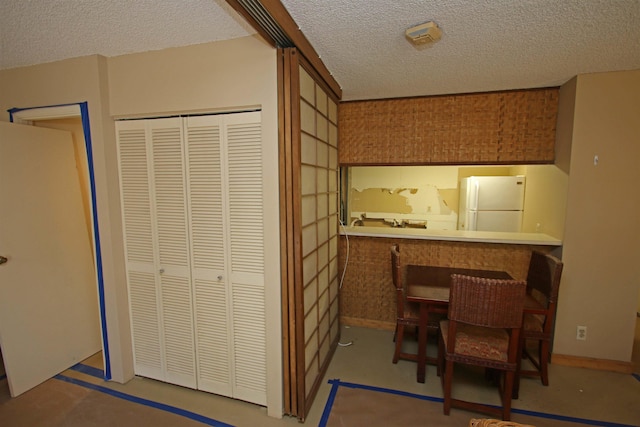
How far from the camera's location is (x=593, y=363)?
7.47 feet

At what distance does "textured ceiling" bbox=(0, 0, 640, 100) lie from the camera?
1.33 metres

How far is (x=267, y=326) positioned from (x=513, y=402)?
5.80 feet

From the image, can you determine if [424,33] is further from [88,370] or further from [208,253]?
[88,370]

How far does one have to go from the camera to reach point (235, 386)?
192cm

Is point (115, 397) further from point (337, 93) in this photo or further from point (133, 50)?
point (337, 93)

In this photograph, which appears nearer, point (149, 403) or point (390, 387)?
point (149, 403)

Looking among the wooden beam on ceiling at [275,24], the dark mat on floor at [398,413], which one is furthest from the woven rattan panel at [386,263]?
the wooden beam on ceiling at [275,24]

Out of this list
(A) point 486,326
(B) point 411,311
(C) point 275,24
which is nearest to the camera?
(C) point 275,24

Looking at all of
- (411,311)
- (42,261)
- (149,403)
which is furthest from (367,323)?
(42,261)

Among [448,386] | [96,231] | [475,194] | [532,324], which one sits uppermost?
[475,194]

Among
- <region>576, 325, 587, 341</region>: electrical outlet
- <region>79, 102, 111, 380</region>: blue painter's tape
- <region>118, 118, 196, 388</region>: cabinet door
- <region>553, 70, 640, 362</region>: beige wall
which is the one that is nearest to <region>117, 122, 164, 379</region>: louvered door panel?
<region>118, 118, 196, 388</region>: cabinet door

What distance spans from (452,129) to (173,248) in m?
2.48

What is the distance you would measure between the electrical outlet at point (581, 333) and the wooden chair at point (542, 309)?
314 mm

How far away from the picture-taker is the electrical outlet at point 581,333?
227cm
